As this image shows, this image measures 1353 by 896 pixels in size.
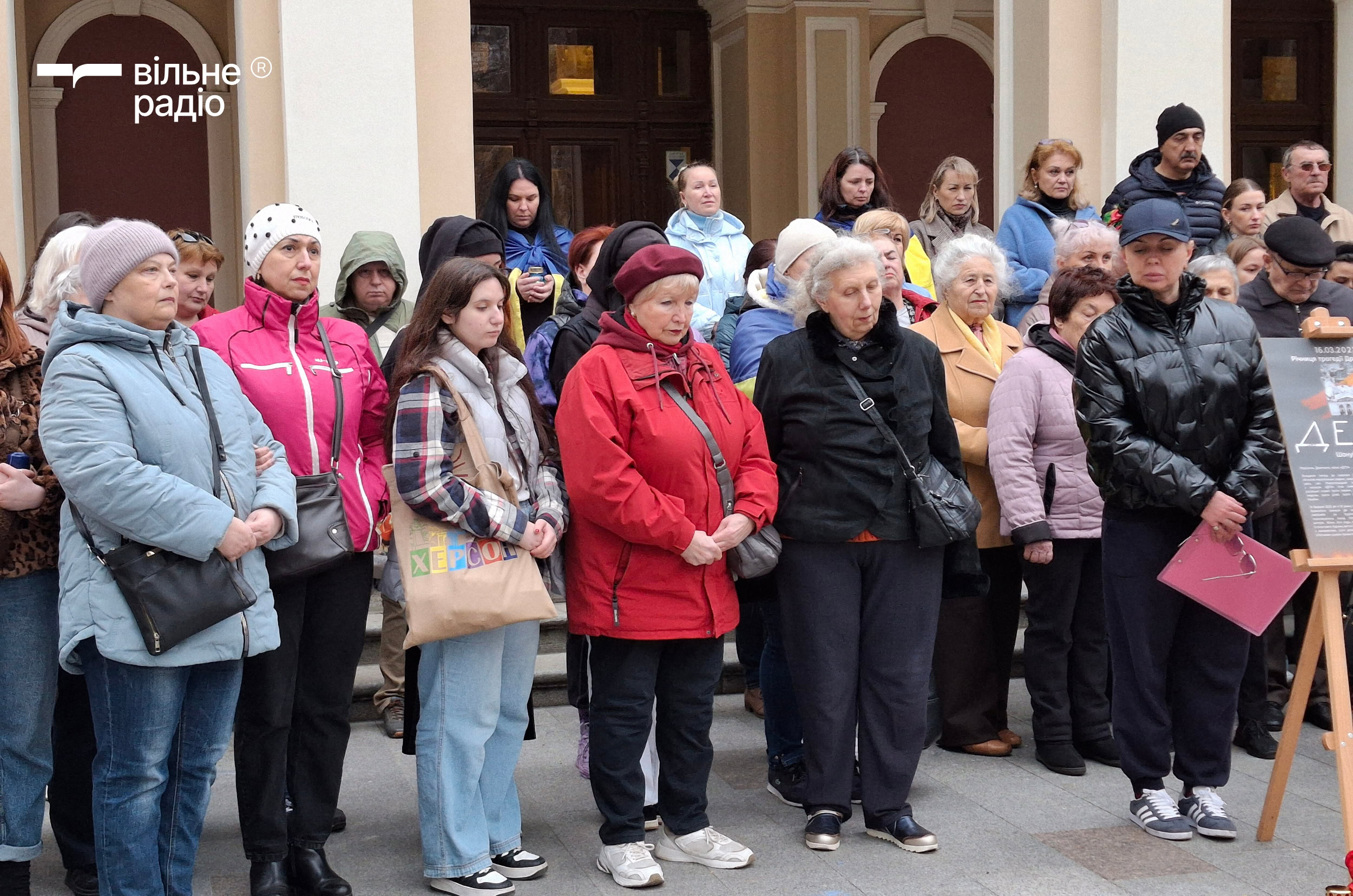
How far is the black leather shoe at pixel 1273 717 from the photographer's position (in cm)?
581

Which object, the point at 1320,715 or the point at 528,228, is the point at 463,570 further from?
the point at 1320,715

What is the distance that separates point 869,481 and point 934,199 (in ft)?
9.95

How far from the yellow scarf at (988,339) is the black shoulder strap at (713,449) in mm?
1527

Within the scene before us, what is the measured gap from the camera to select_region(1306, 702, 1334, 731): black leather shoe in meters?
6.05

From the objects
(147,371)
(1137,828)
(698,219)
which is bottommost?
(1137,828)

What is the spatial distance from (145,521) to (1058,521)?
3.27 meters

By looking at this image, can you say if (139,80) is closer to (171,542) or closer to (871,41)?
(871,41)

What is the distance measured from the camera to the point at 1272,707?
19.7 feet

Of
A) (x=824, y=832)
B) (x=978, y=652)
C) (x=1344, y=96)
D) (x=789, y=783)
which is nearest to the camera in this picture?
(x=824, y=832)

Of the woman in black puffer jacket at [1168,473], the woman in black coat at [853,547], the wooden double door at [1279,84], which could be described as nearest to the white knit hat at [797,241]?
the woman in black coat at [853,547]

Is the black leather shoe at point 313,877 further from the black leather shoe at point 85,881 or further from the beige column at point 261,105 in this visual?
the beige column at point 261,105

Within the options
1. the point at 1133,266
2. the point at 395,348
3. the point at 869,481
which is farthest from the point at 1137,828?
the point at 395,348

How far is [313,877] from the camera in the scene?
421 centimetres

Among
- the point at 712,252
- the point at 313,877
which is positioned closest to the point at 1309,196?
the point at 712,252
